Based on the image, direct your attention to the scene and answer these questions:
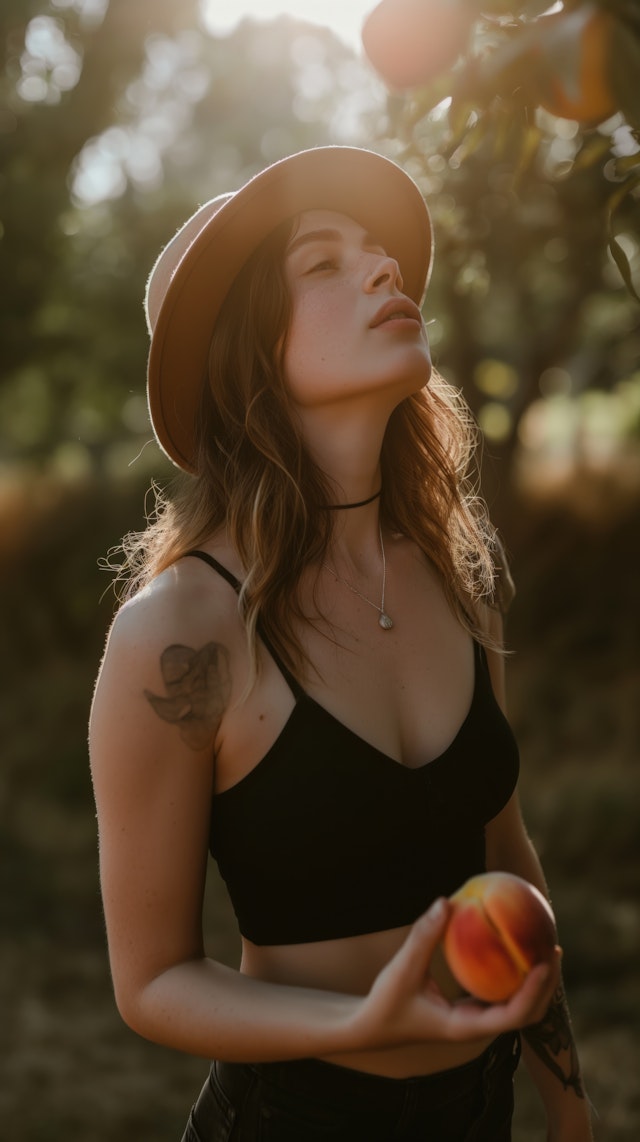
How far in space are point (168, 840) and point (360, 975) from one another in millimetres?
329

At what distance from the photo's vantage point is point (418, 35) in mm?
912

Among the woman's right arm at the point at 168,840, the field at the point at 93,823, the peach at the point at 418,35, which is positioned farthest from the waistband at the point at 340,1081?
the field at the point at 93,823

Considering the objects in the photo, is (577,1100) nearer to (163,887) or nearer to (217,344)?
(163,887)

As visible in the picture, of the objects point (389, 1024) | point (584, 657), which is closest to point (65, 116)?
point (584, 657)

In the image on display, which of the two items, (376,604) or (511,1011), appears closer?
(511,1011)

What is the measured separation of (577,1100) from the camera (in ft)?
6.16

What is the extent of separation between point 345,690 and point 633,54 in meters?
1.03

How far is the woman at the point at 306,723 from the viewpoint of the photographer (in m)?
1.49

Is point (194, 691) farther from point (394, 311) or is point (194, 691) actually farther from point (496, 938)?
point (394, 311)

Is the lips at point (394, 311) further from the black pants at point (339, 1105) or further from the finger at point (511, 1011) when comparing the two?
the black pants at point (339, 1105)

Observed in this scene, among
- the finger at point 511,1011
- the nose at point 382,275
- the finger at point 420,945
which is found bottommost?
the finger at point 511,1011

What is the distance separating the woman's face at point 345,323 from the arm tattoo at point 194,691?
1.50 ft

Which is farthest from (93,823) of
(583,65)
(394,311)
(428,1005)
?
(583,65)

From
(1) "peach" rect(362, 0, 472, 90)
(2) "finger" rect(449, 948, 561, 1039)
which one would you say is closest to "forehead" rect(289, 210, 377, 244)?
(1) "peach" rect(362, 0, 472, 90)
